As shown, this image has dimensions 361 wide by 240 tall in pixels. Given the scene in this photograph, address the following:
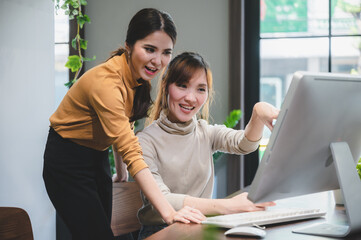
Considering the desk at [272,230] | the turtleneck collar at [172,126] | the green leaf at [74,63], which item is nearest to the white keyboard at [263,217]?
the desk at [272,230]

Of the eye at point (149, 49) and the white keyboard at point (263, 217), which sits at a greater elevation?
the eye at point (149, 49)

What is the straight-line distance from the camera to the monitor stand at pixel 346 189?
1.00m

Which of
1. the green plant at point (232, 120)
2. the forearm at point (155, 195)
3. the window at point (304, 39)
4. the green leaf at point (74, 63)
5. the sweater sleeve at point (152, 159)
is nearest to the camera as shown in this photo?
the forearm at point (155, 195)

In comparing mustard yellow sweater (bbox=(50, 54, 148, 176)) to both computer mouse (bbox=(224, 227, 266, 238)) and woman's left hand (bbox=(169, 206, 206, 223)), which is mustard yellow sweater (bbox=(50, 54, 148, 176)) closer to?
woman's left hand (bbox=(169, 206, 206, 223))

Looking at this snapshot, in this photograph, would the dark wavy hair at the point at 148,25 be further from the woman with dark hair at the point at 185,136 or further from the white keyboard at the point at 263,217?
the white keyboard at the point at 263,217

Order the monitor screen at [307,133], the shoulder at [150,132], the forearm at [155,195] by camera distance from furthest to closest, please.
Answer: the shoulder at [150,132] < the forearm at [155,195] < the monitor screen at [307,133]

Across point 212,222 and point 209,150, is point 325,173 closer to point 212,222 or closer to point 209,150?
A: point 212,222

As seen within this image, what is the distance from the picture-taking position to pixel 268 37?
11.8ft

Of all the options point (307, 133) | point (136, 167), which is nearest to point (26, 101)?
point (136, 167)

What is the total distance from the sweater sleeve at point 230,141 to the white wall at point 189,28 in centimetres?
163

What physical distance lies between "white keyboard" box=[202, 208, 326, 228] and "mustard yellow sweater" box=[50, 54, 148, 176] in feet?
1.13

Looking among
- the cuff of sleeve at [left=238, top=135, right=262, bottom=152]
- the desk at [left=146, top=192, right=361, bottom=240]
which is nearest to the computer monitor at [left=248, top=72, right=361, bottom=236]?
the desk at [left=146, top=192, right=361, bottom=240]

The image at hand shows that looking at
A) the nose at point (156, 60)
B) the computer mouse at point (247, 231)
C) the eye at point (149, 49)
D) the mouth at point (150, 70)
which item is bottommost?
the computer mouse at point (247, 231)

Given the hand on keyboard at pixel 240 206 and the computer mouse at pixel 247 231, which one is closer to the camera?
the computer mouse at pixel 247 231
